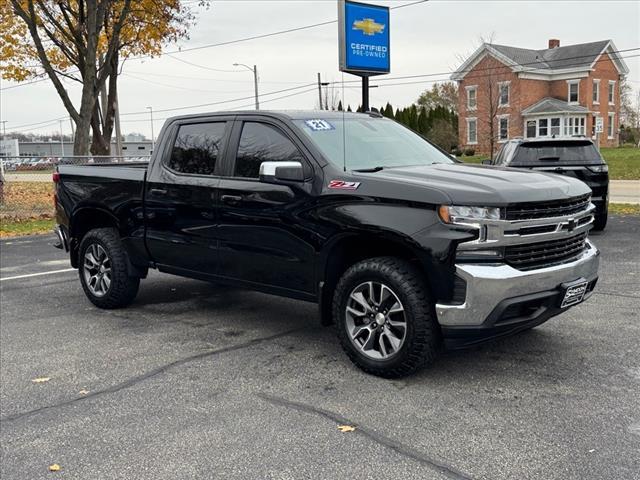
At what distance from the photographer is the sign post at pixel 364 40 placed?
1634cm

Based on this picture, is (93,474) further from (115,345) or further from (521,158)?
(521,158)

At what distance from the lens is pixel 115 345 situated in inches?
217

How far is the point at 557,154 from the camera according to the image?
36.6ft

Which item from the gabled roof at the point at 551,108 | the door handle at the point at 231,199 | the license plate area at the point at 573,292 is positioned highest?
the gabled roof at the point at 551,108

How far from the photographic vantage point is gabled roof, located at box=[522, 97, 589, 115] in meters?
51.0

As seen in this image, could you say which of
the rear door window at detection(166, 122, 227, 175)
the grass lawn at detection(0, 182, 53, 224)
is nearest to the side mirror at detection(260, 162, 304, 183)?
the rear door window at detection(166, 122, 227, 175)

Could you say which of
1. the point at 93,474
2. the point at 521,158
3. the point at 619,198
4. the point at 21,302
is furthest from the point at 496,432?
the point at 619,198

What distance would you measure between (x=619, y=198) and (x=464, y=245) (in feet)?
53.9

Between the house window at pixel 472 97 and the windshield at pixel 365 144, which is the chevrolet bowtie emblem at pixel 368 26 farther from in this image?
the house window at pixel 472 97

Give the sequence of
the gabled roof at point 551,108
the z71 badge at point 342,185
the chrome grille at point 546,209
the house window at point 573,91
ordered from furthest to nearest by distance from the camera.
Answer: the house window at point 573,91
the gabled roof at point 551,108
the z71 badge at point 342,185
the chrome grille at point 546,209

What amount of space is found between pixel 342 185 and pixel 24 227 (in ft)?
40.2

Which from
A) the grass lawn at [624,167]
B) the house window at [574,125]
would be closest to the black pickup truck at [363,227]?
the grass lawn at [624,167]

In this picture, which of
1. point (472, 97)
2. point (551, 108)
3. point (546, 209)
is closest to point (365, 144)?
point (546, 209)

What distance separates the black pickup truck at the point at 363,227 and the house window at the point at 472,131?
50.0 m
